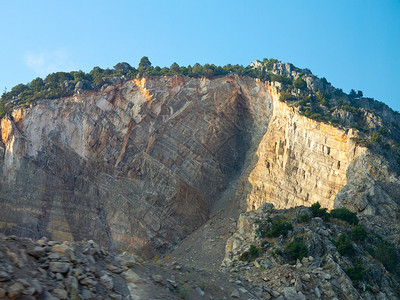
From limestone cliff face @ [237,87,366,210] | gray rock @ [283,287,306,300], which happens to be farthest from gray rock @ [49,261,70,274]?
limestone cliff face @ [237,87,366,210]

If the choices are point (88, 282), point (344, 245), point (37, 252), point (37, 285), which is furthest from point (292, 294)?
point (37, 285)

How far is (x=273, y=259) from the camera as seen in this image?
2030 cm

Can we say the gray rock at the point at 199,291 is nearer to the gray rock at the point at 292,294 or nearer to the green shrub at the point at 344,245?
the gray rock at the point at 292,294

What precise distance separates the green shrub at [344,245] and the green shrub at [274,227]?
250cm

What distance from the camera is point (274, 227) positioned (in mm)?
22875

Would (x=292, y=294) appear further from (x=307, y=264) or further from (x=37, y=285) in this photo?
(x=37, y=285)

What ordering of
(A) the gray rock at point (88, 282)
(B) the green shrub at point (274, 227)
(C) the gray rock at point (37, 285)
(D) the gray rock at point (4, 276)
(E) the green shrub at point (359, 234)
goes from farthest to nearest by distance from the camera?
(E) the green shrub at point (359, 234) < (B) the green shrub at point (274, 227) < (A) the gray rock at point (88, 282) < (C) the gray rock at point (37, 285) < (D) the gray rock at point (4, 276)

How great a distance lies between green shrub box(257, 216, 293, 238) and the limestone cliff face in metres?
12.9

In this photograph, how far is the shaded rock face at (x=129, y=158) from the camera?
39.9 meters

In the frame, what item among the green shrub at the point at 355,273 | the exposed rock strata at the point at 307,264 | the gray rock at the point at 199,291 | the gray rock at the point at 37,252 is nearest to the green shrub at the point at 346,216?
the exposed rock strata at the point at 307,264

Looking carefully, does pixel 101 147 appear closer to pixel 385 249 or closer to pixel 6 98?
pixel 6 98

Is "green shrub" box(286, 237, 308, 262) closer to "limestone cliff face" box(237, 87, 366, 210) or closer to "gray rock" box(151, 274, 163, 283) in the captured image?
"gray rock" box(151, 274, 163, 283)

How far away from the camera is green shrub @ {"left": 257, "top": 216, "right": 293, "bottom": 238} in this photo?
2256 centimetres

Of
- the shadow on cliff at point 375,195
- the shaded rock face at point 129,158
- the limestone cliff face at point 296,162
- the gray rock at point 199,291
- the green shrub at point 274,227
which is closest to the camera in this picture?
the gray rock at point 199,291
